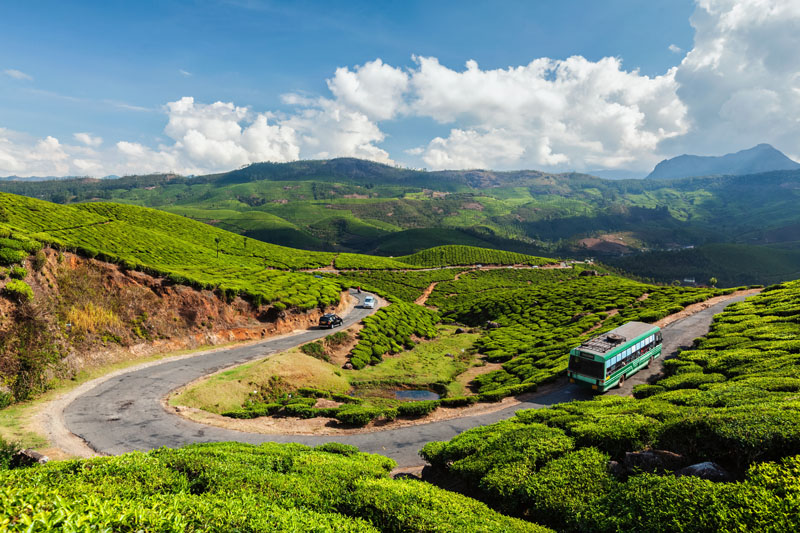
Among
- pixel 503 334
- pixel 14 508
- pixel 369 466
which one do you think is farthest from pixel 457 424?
pixel 503 334

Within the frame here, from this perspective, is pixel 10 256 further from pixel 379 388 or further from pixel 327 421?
pixel 379 388

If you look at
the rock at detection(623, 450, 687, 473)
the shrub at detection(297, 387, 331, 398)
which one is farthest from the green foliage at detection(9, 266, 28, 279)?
the rock at detection(623, 450, 687, 473)

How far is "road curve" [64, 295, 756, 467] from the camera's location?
1986 cm

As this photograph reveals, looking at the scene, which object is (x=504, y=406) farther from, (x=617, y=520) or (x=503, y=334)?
(x=503, y=334)

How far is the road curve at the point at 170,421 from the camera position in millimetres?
19859

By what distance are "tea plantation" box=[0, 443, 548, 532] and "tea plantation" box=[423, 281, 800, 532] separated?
5.94 feet

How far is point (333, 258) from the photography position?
120 m

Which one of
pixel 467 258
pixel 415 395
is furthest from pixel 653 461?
pixel 467 258

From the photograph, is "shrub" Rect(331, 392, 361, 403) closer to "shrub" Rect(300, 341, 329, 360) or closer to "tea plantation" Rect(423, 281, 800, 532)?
"shrub" Rect(300, 341, 329, 360)

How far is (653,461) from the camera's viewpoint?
11188 millimetres

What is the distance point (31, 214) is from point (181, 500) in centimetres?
8635

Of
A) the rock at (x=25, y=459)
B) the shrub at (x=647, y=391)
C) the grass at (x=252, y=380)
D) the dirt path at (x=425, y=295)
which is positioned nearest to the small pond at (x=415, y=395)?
the grass at (x=252, y=380)

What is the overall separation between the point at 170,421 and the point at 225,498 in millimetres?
17701

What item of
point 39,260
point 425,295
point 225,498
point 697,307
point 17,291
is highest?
point 39,260
